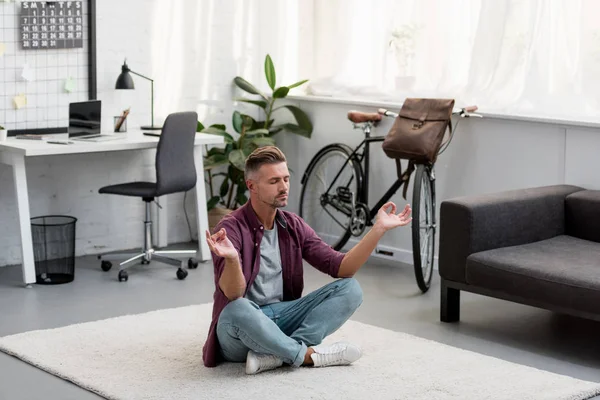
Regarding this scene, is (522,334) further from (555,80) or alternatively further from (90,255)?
(90,255)

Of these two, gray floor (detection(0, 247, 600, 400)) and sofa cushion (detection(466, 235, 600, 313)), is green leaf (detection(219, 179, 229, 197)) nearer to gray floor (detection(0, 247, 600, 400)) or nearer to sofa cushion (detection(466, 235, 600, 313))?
gray floor (detection(0, 247, 600, 400))

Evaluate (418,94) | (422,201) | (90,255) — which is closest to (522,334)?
(422,201)

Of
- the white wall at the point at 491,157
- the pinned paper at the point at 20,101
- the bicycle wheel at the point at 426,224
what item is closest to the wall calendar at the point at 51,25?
the pinned paper at the point at 20,101

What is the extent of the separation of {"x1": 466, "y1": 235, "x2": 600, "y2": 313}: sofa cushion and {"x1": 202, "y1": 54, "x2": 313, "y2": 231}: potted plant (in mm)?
2215

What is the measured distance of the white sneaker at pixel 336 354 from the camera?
411 cm

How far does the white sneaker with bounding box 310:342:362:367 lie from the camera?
411 centimetres

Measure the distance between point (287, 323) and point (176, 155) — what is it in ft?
6.80

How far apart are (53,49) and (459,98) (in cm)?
235

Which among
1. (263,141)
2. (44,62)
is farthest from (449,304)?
(44,62)

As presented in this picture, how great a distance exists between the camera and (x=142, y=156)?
6695mm

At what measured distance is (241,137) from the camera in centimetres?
678

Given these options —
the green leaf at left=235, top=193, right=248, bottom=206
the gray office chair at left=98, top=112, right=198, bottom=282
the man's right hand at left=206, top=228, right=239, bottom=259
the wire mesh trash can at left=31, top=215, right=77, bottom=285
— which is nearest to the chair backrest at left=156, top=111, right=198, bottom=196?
the gray office chair at left=98, top=112, right=198, bottom=282

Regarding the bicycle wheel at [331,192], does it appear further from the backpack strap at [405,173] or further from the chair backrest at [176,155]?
the chair backrest at [176,155]

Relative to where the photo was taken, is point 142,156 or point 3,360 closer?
point 3,360
